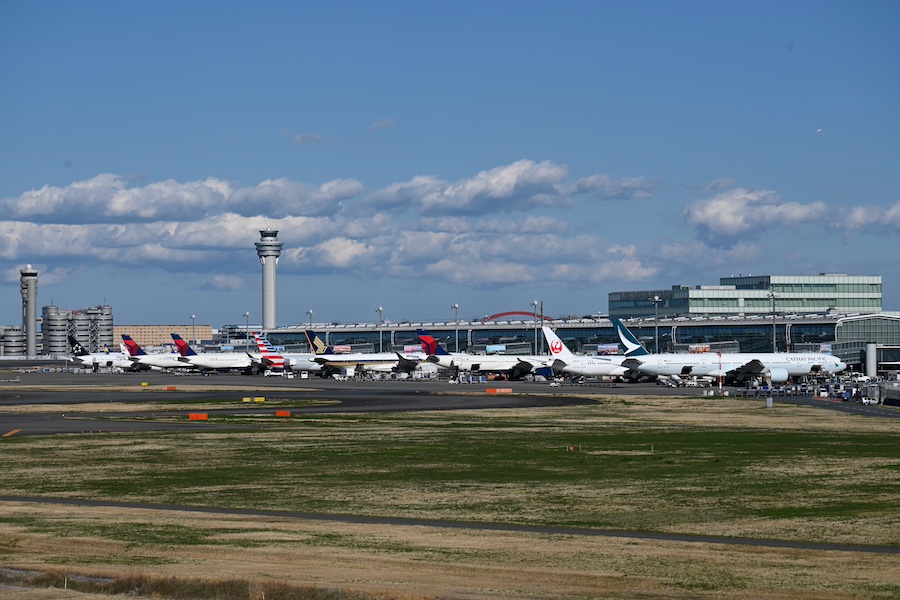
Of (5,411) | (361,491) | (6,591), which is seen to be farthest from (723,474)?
(5,411)

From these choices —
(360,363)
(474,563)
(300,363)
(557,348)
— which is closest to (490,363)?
(557,348)

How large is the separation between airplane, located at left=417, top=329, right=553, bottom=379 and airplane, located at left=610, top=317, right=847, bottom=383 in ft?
68.7

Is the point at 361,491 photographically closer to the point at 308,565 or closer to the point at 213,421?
the point at 308,565

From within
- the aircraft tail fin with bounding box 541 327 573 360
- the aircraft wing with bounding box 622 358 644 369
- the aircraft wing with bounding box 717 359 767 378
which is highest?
the aircraft tail fin with bounding box 541 327 573 360

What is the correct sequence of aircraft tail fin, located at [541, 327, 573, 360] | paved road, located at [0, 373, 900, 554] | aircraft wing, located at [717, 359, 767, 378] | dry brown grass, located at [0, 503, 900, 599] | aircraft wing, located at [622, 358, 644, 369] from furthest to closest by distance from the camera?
aircraft tail fin, located at [541, 327, 573, 360]
aircraft wing, located at [622, 358, 644, 369]
aircraft wing, located at [717, 359, 767, 378]
paved road, located at [0, 373, 900, 554]
dry brown grass, located at [0, 503, 900, 599]

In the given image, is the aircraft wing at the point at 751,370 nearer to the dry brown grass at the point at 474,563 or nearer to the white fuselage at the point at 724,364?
the white fuselage at the point at 724,364

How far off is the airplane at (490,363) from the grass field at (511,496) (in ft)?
295

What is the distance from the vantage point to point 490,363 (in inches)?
6762

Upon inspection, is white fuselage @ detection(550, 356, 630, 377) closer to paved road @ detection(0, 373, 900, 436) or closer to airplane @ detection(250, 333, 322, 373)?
paved road @ detection(0, 373, 900, 436)

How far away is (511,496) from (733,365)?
10689 centimetres

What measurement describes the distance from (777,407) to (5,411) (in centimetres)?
6152

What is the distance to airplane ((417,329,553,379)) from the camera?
6594 inches

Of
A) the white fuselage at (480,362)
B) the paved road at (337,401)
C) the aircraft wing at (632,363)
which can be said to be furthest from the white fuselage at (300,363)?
the aircraft wing at (632,363)

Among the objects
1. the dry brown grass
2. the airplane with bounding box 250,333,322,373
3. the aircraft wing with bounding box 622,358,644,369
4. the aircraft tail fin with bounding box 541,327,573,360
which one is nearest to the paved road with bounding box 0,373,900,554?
the dry brown grass
